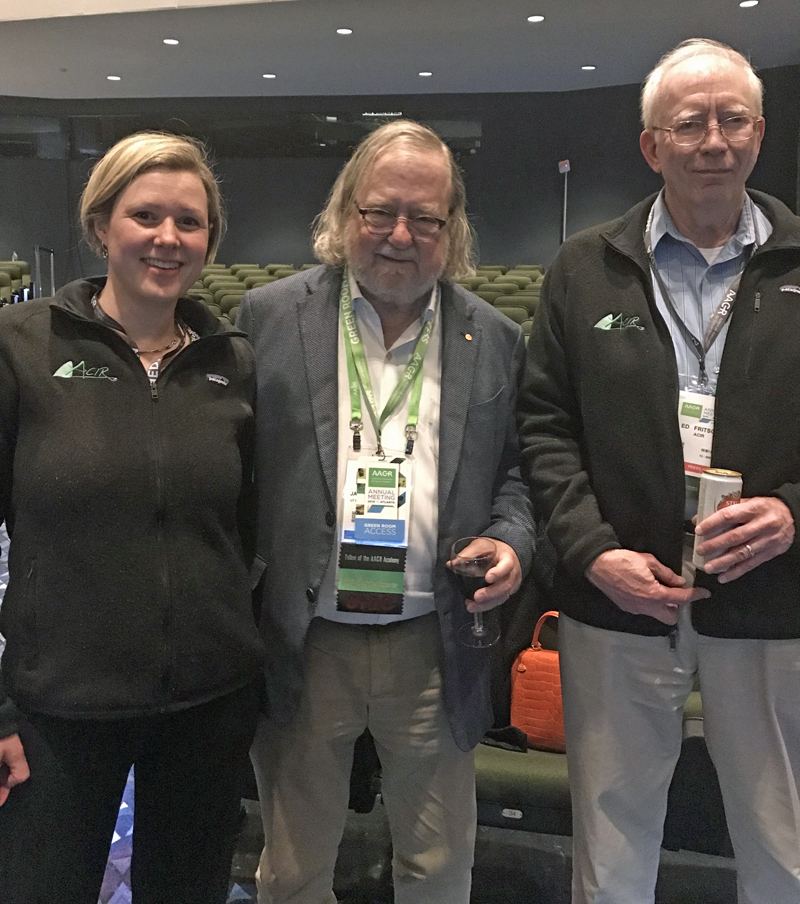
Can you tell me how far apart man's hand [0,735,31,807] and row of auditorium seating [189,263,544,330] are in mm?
5325

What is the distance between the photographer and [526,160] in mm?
14188

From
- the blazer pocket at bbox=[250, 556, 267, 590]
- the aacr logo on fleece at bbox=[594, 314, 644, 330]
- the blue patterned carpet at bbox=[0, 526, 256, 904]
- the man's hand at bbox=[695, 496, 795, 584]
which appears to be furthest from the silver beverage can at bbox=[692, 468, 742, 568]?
the blue patterned carpet at bbox=[0, 526, 256, 904]

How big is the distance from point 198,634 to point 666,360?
1036 millimetres

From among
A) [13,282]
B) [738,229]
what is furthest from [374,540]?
→ [13,282]

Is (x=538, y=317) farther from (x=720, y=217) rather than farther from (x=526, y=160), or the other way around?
(x=526, y=160)

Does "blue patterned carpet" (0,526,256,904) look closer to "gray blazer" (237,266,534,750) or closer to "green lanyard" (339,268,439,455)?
"gray blazer" (237,266,534,750)

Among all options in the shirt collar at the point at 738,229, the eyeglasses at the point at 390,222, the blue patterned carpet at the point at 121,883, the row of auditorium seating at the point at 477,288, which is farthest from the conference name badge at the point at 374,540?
the row of auditorium seating at the point at 477,288

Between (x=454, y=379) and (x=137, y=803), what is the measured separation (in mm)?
1014

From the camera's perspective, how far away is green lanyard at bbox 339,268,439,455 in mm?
1568

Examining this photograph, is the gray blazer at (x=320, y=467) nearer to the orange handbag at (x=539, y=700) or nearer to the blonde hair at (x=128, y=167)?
the blonde hair at (x=128, y=167)

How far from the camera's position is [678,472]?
1.54 metres

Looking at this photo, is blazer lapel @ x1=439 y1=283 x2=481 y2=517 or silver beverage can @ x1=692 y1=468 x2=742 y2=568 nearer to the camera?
silver beverage can @ x1=692 y1=468 x2=742 y2=568

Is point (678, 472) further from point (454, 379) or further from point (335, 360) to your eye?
point (335, 360)

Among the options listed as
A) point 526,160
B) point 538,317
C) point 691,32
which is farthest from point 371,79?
point 538,317
